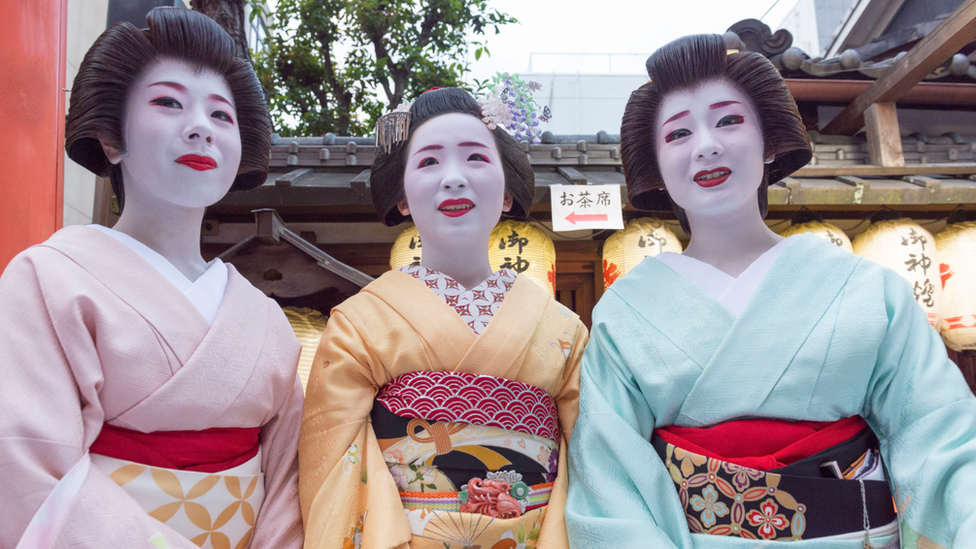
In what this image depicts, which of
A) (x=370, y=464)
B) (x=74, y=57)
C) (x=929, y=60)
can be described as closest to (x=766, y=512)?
(x=370, y=464)

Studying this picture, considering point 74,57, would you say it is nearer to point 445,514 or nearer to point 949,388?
point 445,514

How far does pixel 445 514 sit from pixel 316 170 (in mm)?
2883

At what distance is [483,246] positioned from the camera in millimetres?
2289

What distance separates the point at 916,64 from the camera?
14.7ft

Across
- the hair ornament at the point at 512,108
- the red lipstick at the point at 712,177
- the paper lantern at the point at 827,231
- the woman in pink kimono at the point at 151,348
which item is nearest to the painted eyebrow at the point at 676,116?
the red lipstick at the point at 712,177

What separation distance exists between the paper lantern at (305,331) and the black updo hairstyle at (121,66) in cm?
123

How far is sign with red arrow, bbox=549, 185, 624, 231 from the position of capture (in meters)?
3.81

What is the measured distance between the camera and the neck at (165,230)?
6.32 feet

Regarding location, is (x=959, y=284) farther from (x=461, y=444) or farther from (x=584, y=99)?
(x=584, y=99)

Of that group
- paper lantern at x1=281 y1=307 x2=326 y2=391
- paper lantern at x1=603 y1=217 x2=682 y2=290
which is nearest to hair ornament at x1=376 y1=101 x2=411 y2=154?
paper lantern at x1=281 y1=307 x2=326 y2=391

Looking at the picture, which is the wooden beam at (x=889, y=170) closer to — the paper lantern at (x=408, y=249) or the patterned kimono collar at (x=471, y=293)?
the paper lantern at (x=408, y=249)

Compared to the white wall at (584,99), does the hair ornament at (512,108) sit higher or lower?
lower

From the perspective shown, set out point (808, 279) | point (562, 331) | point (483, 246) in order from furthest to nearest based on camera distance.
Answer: point (483, 246), point (562, 331), point (808, 279)

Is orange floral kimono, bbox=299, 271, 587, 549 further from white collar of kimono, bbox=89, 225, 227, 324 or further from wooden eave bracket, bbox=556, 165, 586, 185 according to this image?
wooden eave bracket, bbox=556, 165, 586, 185
